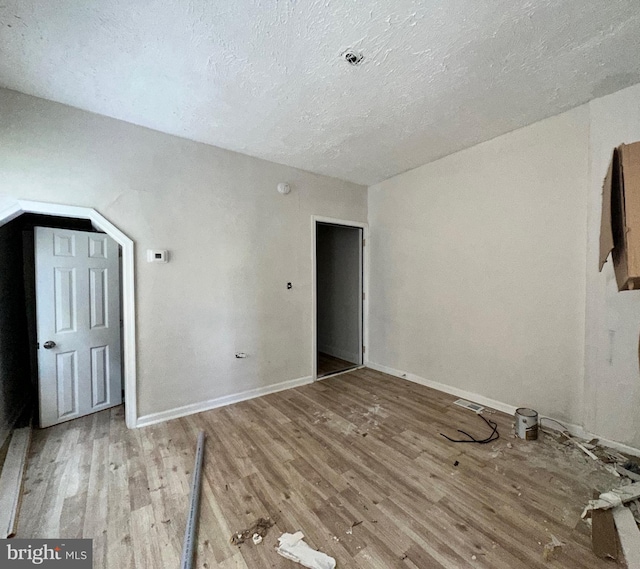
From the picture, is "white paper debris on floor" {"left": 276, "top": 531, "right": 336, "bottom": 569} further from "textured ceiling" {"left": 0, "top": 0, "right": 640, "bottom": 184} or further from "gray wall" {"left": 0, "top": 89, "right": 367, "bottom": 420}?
"textured ceiling" {"left": 0, "top": 0, "right": 640, "bottom": 184}

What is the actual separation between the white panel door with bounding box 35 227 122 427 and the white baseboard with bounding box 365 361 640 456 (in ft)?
11.1

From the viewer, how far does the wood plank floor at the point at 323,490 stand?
4.63 feet

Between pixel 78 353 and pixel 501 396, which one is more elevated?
pixel 78 353

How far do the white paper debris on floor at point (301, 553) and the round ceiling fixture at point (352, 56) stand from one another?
2799mm

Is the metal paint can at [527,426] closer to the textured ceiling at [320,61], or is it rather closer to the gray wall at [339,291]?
the gray wall at [339,291]

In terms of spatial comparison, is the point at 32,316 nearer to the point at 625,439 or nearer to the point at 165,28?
the point at 165,28

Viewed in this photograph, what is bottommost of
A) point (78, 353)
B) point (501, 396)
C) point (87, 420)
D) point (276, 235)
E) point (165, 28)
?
point (87, 420)

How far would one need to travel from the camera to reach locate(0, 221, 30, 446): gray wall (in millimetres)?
2500

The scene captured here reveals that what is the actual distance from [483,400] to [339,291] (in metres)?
2.60

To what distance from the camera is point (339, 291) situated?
485 cm

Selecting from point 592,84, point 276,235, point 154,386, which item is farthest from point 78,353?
point 592,84


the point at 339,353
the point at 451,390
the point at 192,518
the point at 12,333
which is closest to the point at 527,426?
the point at 451,390

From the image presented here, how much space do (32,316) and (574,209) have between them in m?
5.61

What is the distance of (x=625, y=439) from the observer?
213 centimetres
